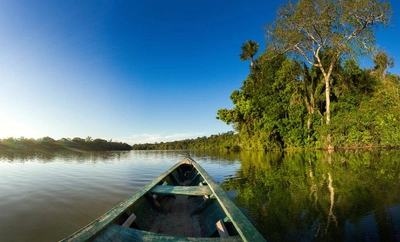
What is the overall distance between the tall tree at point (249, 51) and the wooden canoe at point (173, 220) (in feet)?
108

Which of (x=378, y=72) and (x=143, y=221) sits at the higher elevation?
(x=378, y=72)

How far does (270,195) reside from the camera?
5203 millimetres

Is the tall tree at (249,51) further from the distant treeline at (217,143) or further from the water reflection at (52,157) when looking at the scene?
the water reflection at (52,157)

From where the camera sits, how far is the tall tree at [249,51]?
1336 inches

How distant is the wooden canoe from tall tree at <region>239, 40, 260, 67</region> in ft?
108

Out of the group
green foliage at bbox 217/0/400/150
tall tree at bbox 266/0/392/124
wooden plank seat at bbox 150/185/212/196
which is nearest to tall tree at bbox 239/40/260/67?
green foliage at bbox 217/0/400/150

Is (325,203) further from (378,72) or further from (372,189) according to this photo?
(378,72)

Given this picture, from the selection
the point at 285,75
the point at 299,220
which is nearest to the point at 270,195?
the point at 299,220

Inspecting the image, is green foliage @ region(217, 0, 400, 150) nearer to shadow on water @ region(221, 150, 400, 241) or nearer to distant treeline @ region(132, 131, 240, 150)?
distant treeline @ region(132, 131, 240, 150)

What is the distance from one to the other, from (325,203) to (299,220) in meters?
1.27

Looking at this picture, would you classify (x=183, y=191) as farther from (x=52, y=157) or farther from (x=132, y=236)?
(x=52, y=157)

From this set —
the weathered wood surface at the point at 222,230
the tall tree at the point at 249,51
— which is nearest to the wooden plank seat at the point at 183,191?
the weathered wood surface at the point at 222,230

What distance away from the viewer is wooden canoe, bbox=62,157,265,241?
1.78m

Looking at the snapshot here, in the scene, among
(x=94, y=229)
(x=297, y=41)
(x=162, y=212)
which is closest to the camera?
(x=94, y=229)
